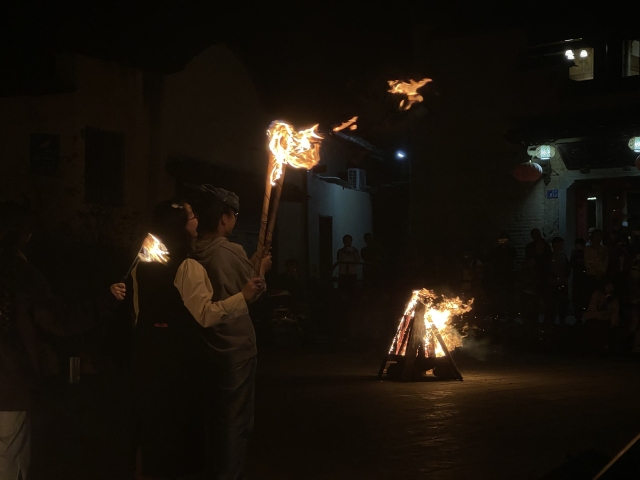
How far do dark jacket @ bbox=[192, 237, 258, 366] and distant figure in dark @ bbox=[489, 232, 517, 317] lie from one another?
43.9 feet


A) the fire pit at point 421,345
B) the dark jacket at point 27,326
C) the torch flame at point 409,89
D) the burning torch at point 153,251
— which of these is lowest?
the fire pit at point 421,345

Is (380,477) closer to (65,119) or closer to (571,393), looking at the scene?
(571,393)

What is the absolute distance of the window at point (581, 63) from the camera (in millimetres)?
21531

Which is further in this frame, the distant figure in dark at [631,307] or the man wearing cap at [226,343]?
the distant figure in dark at [631,307]

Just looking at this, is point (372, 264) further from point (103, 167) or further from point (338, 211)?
point (338, 211)

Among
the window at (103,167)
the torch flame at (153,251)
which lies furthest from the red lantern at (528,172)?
the torch flame at (153,251)

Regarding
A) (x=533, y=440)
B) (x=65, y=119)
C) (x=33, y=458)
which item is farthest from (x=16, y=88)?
(x=533, y=440)

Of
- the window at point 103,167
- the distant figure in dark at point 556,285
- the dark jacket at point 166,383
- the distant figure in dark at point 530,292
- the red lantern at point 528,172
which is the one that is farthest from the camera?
the red lantern at point 528,172

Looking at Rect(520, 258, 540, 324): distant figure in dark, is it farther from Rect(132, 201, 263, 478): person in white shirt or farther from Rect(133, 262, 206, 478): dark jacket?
Rect(133, 262, 206, 478): dark jacket

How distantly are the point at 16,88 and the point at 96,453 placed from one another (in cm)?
1030

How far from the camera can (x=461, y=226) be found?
23.8 metres

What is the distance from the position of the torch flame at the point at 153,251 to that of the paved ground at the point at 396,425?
7.49 ft

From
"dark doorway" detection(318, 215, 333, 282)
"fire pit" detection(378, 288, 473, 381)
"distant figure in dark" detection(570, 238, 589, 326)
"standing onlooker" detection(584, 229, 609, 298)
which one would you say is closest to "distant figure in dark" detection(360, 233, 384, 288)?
"distant figure in dark" detection(570, 238, 589, 326)

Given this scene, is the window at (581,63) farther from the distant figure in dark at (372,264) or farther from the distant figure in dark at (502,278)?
the distant figure in dark at (372,264)
